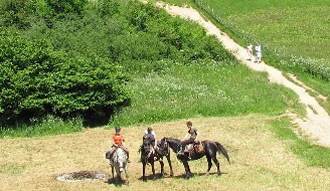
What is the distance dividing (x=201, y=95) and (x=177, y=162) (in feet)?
42.4

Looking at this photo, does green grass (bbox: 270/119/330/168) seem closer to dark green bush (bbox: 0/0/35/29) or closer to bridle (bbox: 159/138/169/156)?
bridle (bbox: 159/138/169/156)

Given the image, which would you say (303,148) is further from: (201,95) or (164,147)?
(201,95)

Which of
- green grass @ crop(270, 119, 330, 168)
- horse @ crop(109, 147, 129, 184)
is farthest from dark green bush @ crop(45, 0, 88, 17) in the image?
horse @ crop(109, 147, 129, 184)

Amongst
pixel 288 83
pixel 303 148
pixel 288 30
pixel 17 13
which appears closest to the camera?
pixel 303 148

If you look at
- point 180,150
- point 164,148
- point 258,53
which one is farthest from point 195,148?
point 258,53

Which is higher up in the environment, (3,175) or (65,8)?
(65,8)

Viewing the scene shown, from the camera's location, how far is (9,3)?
5503 centimetres

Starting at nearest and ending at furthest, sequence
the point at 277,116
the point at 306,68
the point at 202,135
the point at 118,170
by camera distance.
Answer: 1. the point at 118,170
2. the point at 202,135
3. the point at 277,116
4. the point at 306,68

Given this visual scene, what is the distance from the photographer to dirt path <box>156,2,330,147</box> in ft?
122

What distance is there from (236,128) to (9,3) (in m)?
→ 27.7

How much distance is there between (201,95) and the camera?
43625 mm

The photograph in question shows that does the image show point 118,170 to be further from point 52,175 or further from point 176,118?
point 176,118

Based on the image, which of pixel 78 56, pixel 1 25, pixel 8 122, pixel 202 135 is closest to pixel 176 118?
pixel 202 135

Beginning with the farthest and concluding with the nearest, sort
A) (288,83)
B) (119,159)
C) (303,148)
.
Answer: (288,83) → (303,148) → (119,159)
